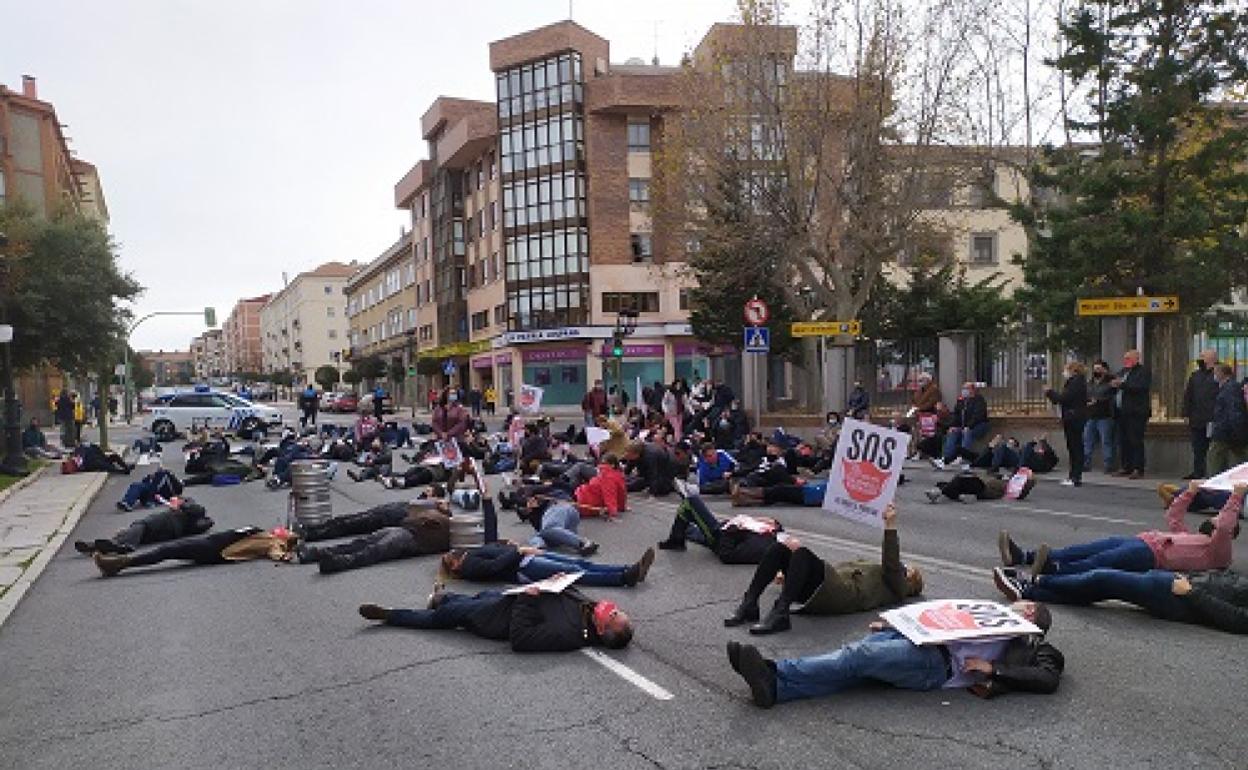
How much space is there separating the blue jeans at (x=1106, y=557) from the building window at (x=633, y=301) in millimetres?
46047

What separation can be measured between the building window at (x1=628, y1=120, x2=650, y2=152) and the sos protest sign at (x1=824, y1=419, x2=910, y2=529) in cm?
4766

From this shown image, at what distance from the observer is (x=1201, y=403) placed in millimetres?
13141

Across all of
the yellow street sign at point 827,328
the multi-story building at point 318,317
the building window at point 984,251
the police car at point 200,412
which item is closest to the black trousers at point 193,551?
the yellow street sign at point 827,328

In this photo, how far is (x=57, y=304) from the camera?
24672 millimetres

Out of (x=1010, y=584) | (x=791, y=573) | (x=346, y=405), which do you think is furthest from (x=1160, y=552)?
(x=346, y=405)

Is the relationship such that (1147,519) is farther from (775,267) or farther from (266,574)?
(775,267)

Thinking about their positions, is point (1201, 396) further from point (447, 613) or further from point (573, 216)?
point (573, 216)

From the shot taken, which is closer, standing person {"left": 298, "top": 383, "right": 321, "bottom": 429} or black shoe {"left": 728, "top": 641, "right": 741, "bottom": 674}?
black shoe {"left": 728, "top": 641, "right": 741, "bottom": 674}

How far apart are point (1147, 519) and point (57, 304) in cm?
2595

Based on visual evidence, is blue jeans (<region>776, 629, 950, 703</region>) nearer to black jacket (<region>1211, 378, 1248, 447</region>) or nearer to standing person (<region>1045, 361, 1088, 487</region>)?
black jacket (<region>1211, 378, 1248, 447</region>)

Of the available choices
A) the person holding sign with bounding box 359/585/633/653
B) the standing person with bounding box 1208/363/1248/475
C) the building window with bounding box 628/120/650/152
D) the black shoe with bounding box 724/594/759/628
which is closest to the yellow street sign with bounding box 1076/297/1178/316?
the standing person with bounding box 1208/363/1248/475

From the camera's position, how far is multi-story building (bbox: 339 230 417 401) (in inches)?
3123

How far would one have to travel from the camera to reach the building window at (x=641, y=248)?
5347 cm

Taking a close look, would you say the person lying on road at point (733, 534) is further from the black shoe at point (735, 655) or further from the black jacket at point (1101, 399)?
the black jacket at point (1101, 399)
